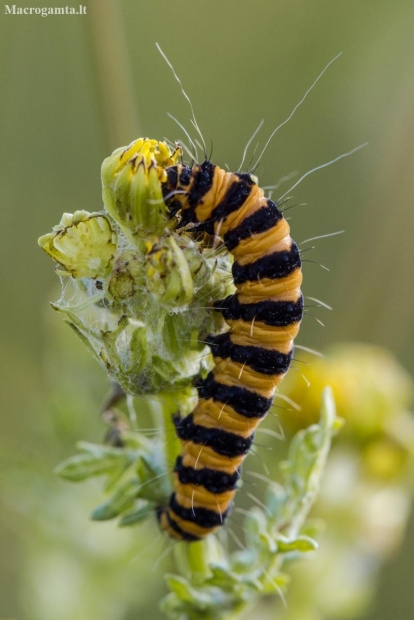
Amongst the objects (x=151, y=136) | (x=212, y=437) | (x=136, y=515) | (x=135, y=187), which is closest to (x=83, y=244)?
(x=135, y=187)

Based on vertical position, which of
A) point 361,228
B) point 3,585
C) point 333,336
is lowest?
point 3,585

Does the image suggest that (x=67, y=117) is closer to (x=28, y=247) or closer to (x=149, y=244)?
(x=28, y=247)

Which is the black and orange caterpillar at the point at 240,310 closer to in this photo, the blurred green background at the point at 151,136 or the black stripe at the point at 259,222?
the black stripe at the point at 259,222

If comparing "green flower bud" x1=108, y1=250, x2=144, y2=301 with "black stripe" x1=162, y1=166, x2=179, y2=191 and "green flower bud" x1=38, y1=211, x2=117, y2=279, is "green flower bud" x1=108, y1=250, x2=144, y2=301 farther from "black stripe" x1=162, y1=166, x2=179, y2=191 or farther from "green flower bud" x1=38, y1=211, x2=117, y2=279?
"black stripe" x1=162, y1=166, x2=179, y2=191

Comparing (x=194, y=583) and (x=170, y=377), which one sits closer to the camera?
(x=170, y=377)

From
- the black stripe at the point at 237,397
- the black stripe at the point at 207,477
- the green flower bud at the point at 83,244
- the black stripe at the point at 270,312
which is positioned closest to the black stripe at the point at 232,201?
the black stripe at the point at 270,312

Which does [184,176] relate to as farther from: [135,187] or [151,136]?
[151,136]

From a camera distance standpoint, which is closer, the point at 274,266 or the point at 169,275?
the point at 169,275

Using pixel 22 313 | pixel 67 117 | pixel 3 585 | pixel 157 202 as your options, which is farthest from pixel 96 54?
pixel 3 585
